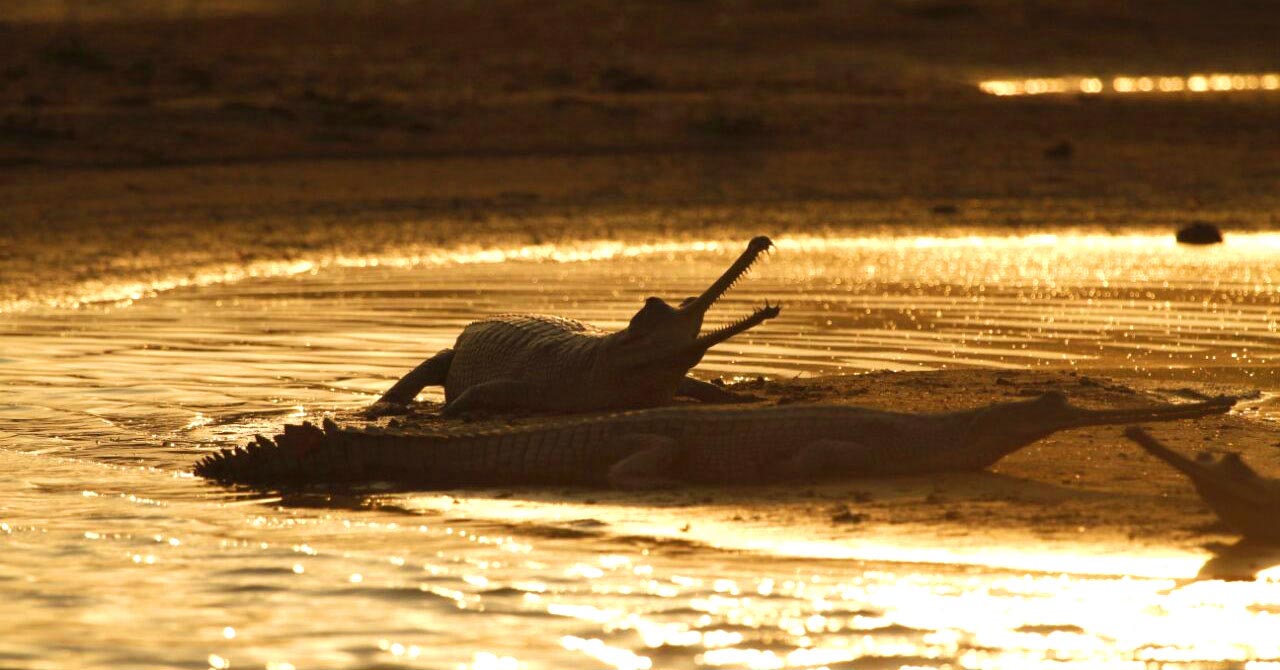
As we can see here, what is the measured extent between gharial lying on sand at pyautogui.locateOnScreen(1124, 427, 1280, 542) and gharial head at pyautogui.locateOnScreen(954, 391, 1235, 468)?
926mm

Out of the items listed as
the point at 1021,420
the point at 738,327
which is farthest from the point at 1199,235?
the point at 1021,420

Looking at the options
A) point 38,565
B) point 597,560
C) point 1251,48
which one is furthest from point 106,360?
point 1251,48

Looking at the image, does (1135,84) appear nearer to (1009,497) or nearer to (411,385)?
(411,385)

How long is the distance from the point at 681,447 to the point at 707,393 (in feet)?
4.64

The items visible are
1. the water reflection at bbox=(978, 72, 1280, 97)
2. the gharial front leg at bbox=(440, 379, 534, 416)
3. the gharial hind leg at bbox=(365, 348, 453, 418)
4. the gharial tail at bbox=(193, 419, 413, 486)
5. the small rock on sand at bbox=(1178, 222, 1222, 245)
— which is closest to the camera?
the gharial tail at bbox=(193, 419, 413, 486)

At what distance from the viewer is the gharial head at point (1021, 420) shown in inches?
272

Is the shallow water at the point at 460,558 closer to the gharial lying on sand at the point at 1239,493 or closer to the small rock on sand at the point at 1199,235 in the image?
the gharial lying on sand at the point at 1239,493

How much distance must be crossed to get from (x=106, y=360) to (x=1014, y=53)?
26506 millimetres

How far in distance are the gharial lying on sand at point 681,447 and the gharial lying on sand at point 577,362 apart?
0.70 m

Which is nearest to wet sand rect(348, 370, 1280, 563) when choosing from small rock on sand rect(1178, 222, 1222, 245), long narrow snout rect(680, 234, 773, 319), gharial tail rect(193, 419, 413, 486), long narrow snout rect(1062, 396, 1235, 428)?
long narrow snout rect(1062, 396, 1235, 428)

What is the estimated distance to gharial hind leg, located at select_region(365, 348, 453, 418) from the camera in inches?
329

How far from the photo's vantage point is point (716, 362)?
9.86 metres

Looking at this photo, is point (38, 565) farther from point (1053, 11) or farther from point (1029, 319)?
point (1053, 11)

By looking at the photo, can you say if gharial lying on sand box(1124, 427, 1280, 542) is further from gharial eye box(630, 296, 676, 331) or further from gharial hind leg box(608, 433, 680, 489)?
gharial eye box(630, 296, 676, 331)
